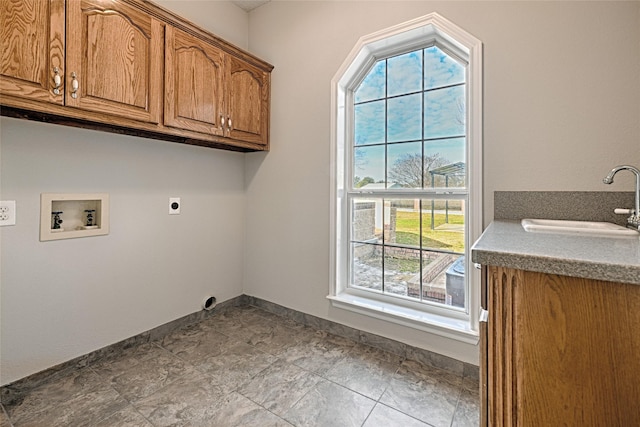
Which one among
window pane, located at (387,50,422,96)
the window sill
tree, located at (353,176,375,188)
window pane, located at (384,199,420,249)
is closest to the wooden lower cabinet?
the window sill

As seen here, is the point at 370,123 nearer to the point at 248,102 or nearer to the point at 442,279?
the point at 248,102

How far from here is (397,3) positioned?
6.39 feet

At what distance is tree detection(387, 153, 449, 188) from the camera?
196 cm

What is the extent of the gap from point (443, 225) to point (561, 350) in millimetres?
1296

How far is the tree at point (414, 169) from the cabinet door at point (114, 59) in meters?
1.61

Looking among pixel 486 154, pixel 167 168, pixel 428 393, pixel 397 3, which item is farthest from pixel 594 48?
pixel 167 168

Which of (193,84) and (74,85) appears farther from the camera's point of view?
(193,84)

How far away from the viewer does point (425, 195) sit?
1.99 metres

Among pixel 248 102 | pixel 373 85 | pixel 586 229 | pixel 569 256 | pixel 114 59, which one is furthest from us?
pixel 248 102

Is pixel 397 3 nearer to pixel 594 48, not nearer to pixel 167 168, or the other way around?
pixel 594 48

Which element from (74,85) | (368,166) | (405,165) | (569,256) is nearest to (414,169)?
Result: (405,165)

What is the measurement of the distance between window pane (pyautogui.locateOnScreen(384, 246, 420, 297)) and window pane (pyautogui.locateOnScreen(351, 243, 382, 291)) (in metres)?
0.06

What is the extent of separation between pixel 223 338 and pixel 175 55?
1.97 meters

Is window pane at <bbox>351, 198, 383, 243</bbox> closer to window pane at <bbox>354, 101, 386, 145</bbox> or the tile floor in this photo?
window pane at <bbox>354, 101, 386, 145</bbox>
